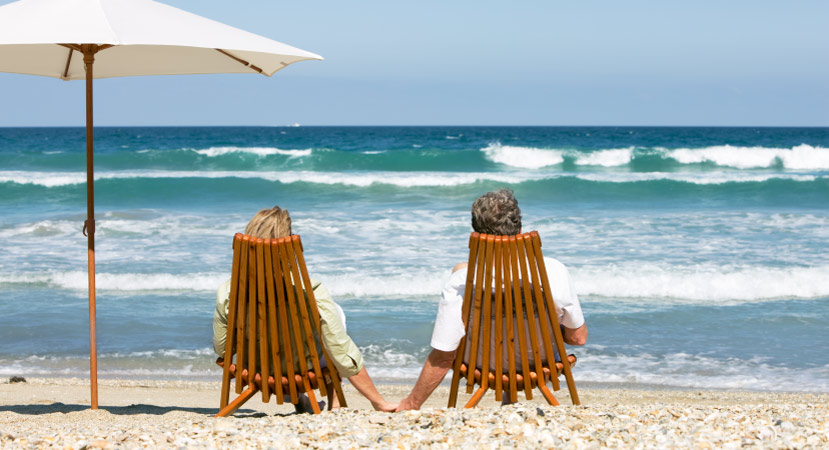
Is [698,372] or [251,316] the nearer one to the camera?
[251,316]

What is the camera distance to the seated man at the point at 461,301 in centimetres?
314

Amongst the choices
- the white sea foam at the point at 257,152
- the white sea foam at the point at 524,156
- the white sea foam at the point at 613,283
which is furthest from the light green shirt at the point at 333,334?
the white sea foam at the point at 524,156

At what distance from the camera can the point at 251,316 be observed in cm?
325

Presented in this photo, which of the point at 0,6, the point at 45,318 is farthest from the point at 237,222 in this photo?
the point at 0,6

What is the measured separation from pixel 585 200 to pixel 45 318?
42.0 feet

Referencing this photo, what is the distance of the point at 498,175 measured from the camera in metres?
21.9

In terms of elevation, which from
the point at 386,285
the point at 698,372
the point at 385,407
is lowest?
the point at 698,372

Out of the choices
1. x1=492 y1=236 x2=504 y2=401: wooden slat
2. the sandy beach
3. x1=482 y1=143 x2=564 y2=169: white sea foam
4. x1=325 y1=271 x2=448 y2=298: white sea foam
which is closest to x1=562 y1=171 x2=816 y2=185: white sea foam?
x1=482 y1=143 x2=564 y2=169: white sea foam

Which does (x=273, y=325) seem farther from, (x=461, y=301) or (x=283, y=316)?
(x=461, y=301)

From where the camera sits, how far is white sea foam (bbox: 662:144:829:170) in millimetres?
27891

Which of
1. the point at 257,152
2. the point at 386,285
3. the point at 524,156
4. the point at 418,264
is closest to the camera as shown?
the point at 386,285

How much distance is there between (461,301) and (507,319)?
205 millimetres

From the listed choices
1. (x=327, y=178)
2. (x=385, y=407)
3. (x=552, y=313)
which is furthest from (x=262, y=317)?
(x=327, y=178)

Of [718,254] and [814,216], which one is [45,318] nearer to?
[718,254]
